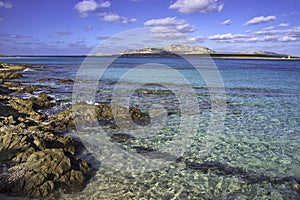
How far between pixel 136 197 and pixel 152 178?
3.76ft

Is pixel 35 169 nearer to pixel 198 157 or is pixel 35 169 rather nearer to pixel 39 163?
pixel 39 163

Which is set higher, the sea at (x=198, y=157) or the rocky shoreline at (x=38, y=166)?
the rocky shoreline at (x=38, y=166)

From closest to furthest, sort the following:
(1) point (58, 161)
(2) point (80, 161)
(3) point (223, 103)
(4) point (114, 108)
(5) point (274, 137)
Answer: (1) point (58, 161), (2) point (80, 161), (5) point (274, 137), (4) point (114, 108), (3) point (223, 103)

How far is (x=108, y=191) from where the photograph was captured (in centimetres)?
714

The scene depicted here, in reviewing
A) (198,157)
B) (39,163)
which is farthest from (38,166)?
(198,157)

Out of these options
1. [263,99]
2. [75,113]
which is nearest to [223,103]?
[263,99]

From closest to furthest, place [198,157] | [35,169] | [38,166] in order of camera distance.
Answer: [35,169], [38,166], [198,157]

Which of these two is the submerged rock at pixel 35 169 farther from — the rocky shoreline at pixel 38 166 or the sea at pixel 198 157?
the sea at pixel 198 157

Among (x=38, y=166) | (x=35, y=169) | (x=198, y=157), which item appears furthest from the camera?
(x=198, y=157)

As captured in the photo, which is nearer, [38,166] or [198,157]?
[38,166]

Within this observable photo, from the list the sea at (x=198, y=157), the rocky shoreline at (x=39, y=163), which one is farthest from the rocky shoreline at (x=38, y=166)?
the sea at (x=198, y=157)

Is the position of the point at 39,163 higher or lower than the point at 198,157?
higher

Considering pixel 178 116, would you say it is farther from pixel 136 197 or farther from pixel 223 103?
pixel 136 197

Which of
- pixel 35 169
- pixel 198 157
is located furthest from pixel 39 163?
pixel 198 157
